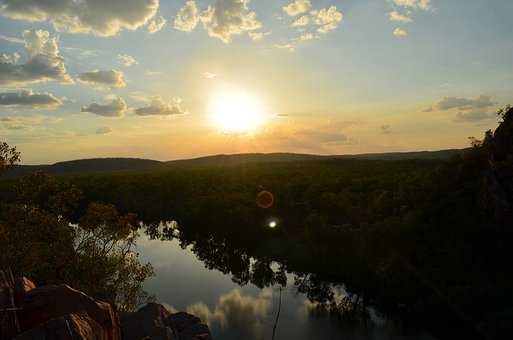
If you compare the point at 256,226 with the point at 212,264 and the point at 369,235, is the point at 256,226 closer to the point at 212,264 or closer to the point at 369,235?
the point at 212,264

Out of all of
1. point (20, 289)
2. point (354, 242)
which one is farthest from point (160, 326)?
point (354, 242)

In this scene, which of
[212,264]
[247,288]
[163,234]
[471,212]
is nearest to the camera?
[471,212]

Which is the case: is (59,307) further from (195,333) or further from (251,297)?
(251,297)

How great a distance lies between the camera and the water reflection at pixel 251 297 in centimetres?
3102

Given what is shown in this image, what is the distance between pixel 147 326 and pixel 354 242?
103 ft

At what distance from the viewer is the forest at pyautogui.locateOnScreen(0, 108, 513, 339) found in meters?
27.2

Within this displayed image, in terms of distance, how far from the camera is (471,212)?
3909cm

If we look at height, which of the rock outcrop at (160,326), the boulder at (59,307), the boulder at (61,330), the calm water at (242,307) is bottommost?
the calm water at (242,307)

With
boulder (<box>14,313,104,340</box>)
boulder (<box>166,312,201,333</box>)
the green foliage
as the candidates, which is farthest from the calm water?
boulder (<box>14,313,104,340</box>)

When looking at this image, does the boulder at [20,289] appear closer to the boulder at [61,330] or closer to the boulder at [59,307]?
the boulder at [59,307]

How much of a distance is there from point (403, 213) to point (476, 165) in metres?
8.89

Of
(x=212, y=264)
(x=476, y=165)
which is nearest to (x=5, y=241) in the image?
(x=212, y=264)

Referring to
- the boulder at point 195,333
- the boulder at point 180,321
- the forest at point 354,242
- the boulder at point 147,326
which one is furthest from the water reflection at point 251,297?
the boulder at point 147,326

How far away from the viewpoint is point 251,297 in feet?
129
